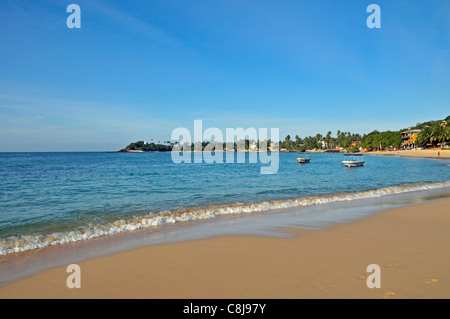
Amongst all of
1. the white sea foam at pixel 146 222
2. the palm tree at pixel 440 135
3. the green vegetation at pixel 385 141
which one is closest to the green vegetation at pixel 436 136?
the palm tree at pixel 440 135

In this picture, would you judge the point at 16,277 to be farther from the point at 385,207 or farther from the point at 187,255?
the point at 385,207

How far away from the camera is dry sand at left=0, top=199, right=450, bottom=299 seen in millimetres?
4758

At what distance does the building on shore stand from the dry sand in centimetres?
16108

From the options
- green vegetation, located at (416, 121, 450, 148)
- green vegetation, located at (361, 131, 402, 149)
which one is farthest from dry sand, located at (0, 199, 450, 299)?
green vegetation, located at (361, 131, 402, 149)

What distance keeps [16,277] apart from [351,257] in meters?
7.68

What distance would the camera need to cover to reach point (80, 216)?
11859 millimetres

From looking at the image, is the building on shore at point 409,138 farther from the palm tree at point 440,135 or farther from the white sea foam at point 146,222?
the white sea foam at point 146,222

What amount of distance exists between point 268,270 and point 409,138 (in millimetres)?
176163

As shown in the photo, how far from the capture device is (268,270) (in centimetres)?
567

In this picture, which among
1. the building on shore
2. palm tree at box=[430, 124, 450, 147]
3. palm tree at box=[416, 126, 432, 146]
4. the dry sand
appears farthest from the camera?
the building on shore

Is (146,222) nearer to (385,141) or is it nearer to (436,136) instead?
(436,136)

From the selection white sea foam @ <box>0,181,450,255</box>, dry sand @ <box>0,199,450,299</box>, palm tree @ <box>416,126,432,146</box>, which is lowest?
white sea foam @ <box>0,181,450,255</box>

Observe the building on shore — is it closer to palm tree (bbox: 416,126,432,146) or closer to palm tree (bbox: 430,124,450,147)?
palm tree (bbox: 416,126,432,146)
